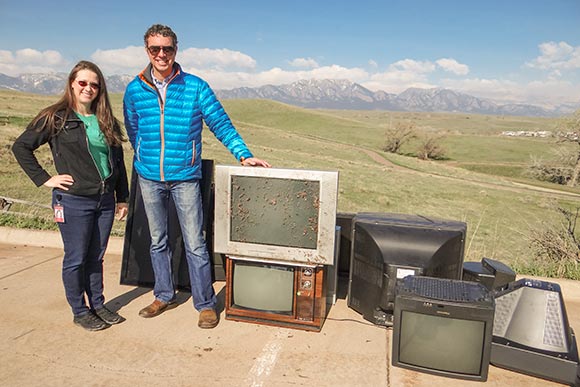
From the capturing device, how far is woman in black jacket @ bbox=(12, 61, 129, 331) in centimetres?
315

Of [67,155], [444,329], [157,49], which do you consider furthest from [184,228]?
[444,329]

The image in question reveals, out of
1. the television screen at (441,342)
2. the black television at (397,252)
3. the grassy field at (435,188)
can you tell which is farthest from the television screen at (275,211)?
the grassy field at (435,188)

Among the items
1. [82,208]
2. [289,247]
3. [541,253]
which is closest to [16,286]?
[82,208]

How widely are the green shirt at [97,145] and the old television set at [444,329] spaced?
225 centimetres

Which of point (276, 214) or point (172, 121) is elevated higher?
point (172, 121)

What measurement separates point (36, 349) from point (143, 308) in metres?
0.90

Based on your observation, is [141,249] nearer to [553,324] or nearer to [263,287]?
[263,287]

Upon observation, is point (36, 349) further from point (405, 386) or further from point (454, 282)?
point (454, 282)

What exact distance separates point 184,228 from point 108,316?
94 centimetres

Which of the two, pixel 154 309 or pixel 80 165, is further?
pixel 154 309

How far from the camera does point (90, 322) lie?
11.6 ft

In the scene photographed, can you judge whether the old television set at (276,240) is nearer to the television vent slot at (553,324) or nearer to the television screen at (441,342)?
the television screen at (441,342)

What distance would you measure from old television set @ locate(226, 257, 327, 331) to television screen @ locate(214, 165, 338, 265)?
0.14 metres

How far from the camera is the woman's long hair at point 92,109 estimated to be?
313cm
